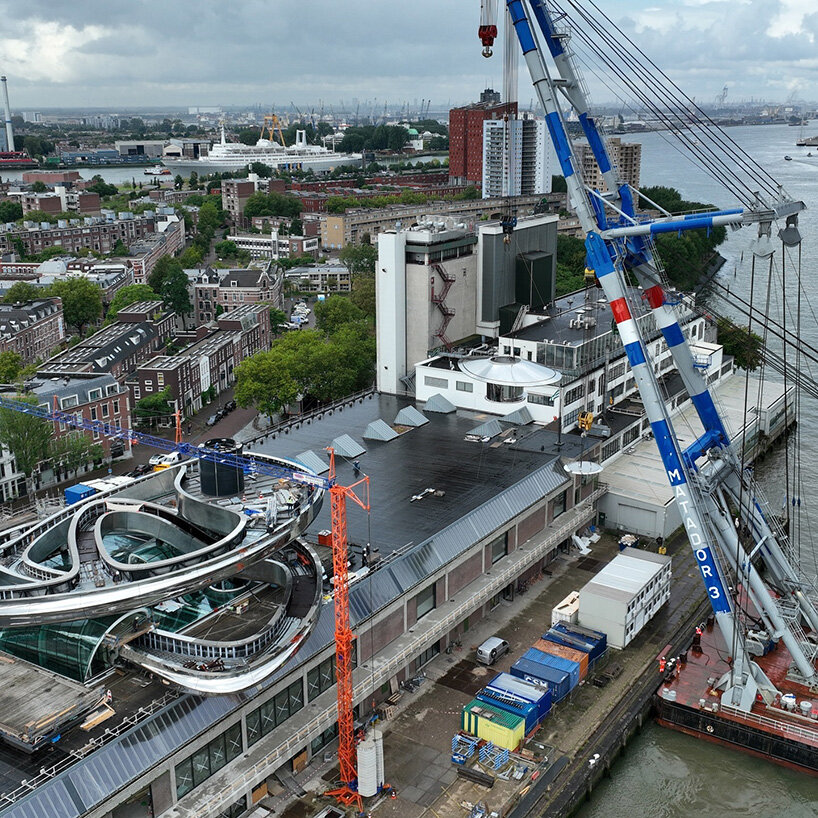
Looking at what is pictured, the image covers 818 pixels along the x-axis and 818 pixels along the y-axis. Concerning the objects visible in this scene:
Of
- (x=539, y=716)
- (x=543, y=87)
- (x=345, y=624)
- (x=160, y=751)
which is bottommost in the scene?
(x=539, y=716)

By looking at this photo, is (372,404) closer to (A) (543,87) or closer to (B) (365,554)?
(B) (365,554)

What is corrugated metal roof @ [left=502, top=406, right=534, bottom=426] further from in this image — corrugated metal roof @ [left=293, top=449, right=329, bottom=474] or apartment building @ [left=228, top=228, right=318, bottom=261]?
apartment building @ [left=228, top=228, right=318, bottom=261]

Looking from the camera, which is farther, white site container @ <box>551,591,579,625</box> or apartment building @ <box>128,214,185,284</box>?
apartment building @ <box>128,214,185,284</box>

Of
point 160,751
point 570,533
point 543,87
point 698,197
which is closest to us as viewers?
point 160,751

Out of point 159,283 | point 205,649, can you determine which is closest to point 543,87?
point 205,649

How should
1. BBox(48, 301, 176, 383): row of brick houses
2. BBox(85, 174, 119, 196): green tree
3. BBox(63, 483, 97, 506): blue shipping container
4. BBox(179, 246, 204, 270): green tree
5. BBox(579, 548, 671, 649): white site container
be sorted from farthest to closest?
BBox(85, 174, 119, 196): green tree
BBox(179, 246, 204, 270): green tree
BBox(48, 301, 176, 383): row of brick houses
BBox(63, 483, 97, 506): blue shipping container
BBox(579, 548, 671, 649): white site container

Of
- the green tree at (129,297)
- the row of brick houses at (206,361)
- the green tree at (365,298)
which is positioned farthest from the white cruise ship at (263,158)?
the row of brick houses at (206,361)

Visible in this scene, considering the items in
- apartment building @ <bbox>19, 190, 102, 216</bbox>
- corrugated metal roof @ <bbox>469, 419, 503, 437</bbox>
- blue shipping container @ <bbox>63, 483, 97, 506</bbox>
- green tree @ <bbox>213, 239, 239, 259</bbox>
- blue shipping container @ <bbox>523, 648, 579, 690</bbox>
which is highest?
apartment building @ <bbox>19, 190, 102, 216</bbox>

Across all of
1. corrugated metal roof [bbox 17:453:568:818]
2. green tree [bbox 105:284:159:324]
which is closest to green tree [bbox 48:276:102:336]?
green tree [bbox 105:284:159:324]
